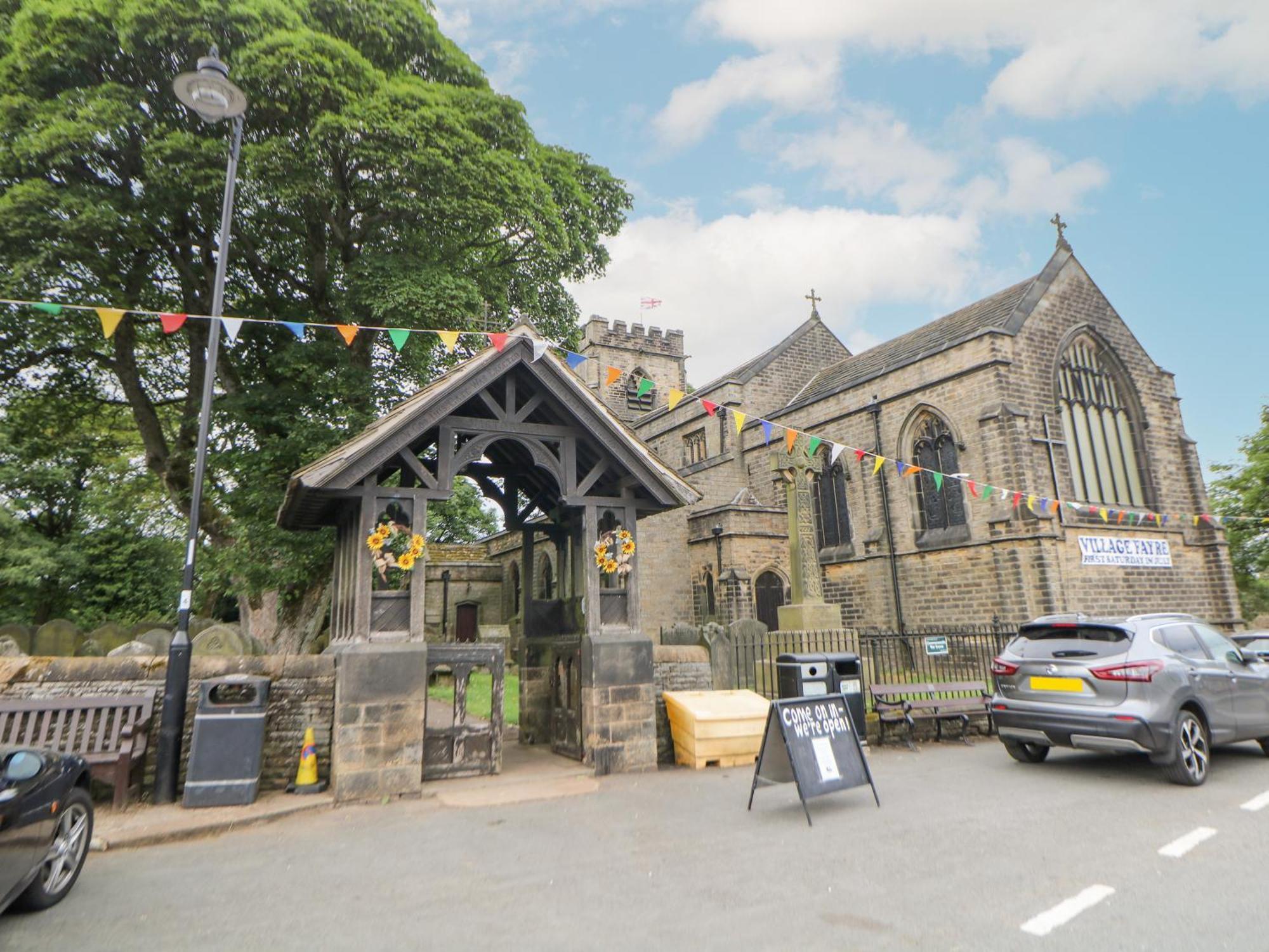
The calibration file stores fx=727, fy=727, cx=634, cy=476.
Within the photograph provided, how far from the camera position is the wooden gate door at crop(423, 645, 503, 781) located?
7.79 meters

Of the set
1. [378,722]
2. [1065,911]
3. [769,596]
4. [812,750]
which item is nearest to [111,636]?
[378,722]

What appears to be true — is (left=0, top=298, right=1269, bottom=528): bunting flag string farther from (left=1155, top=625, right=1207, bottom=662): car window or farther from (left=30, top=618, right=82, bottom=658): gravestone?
(left=1155, top=625, right=1207, bottom=662): car window

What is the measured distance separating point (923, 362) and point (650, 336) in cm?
2450

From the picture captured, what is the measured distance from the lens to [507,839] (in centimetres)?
570

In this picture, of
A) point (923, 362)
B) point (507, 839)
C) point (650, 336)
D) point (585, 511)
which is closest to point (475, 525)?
point (650, 336)

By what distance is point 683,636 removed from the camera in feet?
43.5

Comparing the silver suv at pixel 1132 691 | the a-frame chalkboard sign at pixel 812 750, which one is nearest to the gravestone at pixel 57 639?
the a-frame chalkboard sign at pixel 812 750

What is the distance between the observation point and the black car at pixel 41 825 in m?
3.71

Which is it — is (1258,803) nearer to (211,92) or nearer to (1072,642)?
(1072,642)

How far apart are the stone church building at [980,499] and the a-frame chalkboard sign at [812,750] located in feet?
30.2

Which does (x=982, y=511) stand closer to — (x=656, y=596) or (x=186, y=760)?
(x=656, y=596)

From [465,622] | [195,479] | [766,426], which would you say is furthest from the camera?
[465,622]

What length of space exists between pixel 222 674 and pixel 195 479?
80.1 inches

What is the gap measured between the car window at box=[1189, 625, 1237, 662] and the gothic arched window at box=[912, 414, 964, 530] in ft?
39.1
